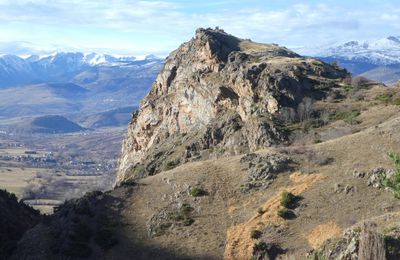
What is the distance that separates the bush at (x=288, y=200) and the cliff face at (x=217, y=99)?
1832 cm

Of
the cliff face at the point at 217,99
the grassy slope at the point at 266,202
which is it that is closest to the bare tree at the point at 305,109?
the cliff face at the point at 217,99

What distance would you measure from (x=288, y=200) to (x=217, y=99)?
3604cm

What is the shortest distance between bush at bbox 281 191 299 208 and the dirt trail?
534 mm

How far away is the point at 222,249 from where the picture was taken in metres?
41.4

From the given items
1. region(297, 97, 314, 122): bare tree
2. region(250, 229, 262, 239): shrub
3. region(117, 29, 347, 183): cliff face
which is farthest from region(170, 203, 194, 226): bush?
region(297, 97, 314, 122): bare tree

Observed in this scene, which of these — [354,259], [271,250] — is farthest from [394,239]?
[271,250]

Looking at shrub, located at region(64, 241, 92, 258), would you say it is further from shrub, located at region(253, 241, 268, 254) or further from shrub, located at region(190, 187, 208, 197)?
shrub, located at region(253, 241, 268, 254)

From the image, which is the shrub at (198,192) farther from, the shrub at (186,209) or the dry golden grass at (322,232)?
the dry golden grass at (322,232)

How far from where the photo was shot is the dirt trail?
40594 mm

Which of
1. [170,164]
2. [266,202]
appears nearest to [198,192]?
[266,202]

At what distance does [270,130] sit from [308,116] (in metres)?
5.98

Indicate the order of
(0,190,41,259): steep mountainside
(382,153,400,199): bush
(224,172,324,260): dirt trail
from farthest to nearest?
1. (0,190,41,259): steep mountainside
2. (224,172,324,260): dirt trail
3. (382,153,400,199): bush

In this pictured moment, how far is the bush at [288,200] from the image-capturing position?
4316cm

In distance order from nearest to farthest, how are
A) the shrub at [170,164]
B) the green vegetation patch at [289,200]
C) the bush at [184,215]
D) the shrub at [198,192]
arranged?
the green vegetation patch at [289,200]
the bush at [184,215]
the shrub at [198,192]
the shrub at [170,164]
